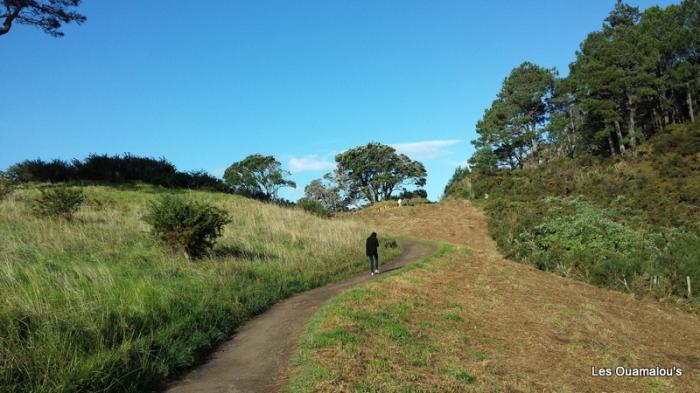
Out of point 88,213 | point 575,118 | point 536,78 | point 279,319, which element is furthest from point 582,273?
point 575,118

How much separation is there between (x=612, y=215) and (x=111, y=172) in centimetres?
3471

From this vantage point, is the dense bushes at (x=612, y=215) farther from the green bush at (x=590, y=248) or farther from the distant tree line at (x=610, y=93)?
the distant tree line at (x=610, y=93)

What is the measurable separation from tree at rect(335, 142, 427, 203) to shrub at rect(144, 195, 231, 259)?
5317cm

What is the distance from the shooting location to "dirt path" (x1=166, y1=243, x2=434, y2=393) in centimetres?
596

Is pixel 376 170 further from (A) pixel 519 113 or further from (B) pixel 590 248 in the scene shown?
(B) pixel 590 248

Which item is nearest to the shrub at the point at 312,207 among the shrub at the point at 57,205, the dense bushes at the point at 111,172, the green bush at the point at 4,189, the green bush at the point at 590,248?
the dense bushes at the point at 111,172

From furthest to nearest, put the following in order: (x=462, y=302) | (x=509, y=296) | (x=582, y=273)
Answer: (x=582, y=273) → (x=509, y=296) → (x=462, y=302)

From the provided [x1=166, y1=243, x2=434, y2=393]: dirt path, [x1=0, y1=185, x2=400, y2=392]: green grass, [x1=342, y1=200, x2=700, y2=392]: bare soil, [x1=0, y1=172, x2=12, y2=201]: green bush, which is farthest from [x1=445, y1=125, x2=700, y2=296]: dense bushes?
[x1=0, y1=172, x2=12, y2=201]: green bush

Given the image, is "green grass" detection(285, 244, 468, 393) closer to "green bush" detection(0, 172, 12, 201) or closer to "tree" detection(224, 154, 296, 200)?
"green bush" detection(0, 172, 12, 201)

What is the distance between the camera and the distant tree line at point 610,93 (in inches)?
1720

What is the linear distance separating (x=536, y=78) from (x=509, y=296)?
53741 millimetres

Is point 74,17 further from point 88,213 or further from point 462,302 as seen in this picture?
point 462,302

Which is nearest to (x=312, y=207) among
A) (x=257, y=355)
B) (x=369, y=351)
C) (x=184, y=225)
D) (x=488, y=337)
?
(x=184, y=225)

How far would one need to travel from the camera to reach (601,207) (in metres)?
30.0
